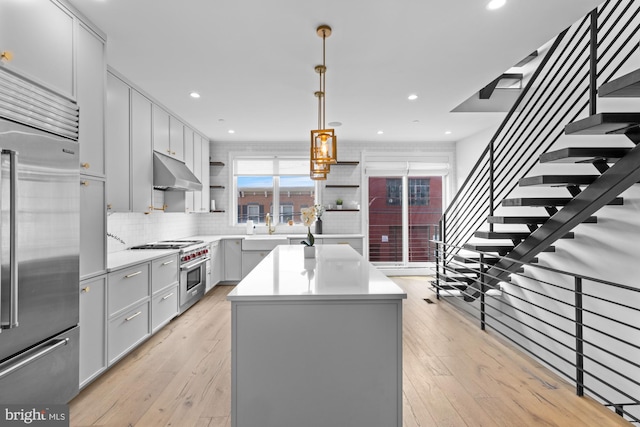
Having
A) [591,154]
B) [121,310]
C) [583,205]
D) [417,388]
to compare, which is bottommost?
[417,388]

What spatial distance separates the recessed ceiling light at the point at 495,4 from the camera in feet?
7.11

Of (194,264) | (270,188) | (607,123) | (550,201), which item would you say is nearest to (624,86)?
(607,123)

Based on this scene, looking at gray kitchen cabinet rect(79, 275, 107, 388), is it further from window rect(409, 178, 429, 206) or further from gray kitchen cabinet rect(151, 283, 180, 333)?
window rect(409, 178, 429, 206)

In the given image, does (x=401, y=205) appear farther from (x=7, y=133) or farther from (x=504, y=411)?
(x=7, y=133)

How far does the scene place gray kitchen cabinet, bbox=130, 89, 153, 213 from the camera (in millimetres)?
3371

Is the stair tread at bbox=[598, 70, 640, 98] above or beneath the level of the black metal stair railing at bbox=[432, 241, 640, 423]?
above

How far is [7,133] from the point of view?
5.34 feet

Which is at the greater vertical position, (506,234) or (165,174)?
(165,174)

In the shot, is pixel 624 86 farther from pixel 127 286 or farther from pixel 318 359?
pixel 127 286

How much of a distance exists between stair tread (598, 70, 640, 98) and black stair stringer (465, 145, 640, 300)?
418mm

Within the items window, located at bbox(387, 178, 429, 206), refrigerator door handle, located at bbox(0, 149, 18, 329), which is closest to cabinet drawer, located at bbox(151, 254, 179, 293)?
refrigerator door handle, located at bbox(0, 149, 18, 329)

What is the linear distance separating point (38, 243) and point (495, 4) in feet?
10.4

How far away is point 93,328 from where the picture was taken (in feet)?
7.85

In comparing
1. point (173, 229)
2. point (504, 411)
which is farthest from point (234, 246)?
point (504, 411)
